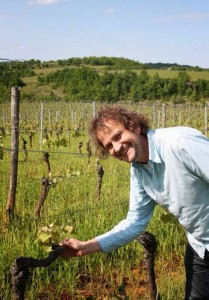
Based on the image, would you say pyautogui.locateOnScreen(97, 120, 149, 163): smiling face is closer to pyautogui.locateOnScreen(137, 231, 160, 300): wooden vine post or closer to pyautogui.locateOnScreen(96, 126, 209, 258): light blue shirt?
pyautogui.locateOnScreen(96, 126, 209, 258): light blue shirt

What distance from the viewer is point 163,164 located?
6.61ft

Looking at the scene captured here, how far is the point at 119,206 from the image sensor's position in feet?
17.5

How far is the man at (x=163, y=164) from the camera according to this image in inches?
73.7

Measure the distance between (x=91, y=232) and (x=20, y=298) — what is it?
2163 millimetres

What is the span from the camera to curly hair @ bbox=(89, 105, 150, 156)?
2.07 metres

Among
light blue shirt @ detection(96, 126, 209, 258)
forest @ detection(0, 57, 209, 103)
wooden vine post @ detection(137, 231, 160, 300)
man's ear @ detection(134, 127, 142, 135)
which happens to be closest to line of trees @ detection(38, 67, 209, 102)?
forest @ detection(0, 57, 209, 103)

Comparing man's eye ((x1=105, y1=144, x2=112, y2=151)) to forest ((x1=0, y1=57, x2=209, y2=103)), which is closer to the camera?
man's eye ((x1=105, y1=144, x2=112, y2=151))

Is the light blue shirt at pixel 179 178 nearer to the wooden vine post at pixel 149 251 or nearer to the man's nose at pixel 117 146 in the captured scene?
the man's nose at pixel 117 146

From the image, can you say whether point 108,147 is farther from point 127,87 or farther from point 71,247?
point 127,87

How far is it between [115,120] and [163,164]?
32cm

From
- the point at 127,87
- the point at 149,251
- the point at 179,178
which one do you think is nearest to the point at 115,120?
the point at 179,178

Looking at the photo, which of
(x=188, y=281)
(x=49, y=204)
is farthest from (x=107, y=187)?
(x=188, y=281)

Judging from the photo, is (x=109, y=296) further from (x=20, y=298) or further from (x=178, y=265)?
(x=20, y=298)


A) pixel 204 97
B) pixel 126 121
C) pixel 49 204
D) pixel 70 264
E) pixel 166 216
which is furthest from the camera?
pixel 204 97
